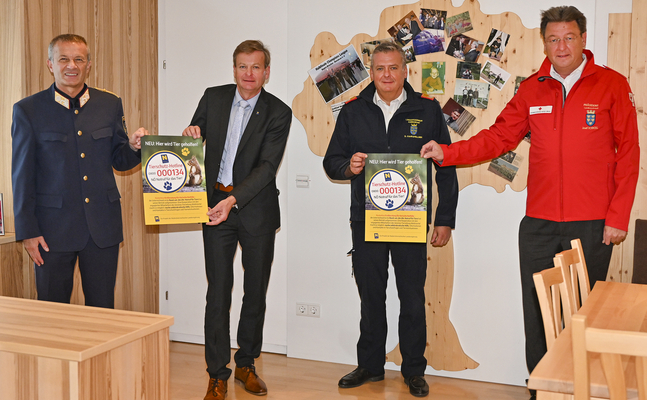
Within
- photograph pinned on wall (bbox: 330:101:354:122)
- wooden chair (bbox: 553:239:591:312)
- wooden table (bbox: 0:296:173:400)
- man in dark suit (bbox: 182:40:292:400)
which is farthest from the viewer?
photograph pinned on wall (bbox: 330:101:354:122)

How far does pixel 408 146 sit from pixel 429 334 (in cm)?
128

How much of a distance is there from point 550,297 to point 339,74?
7.65 ft

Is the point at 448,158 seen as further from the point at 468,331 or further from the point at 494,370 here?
the point at 494,370

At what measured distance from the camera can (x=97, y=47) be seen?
138 inches

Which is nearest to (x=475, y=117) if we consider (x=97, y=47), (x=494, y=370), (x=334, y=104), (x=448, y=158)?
(x=448, y=158)

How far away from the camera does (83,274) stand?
2.80 meters

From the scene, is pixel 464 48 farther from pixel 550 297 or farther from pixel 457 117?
pixel 550 297

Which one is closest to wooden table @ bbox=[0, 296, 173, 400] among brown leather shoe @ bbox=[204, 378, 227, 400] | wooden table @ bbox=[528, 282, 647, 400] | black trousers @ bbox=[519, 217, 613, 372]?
wooden table @ bbox=[528, 282, 647, 400]

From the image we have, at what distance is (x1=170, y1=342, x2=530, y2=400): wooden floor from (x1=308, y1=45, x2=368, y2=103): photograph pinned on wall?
181 centimetres

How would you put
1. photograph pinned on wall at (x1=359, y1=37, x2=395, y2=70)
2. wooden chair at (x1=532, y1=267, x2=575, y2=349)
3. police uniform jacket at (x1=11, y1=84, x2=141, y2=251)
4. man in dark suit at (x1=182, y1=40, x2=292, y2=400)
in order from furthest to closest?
photograph pinned on wall at (x1=359, y1=37, x2=395, y2=70) < man in dark suit at (x1=182, y1=40, x2=292, y2=400) < police uniform jacket at (x1=11, y1=84, x2=141, y2=251) < wooden chair at (x1=532, y1=267, x2=575, y2=349)

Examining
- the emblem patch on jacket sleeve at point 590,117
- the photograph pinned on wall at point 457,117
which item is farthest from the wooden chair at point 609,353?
the photograph pinned on wall at point 457,117

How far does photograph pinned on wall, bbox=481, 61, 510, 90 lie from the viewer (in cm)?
334

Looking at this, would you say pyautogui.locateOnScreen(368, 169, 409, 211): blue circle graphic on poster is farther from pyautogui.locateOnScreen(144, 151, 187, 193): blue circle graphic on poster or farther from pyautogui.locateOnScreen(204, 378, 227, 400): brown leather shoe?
pyautogui.locateOnScreen(204, 378, 227, 400): brown leather shoe

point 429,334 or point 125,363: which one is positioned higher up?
point 125,363
